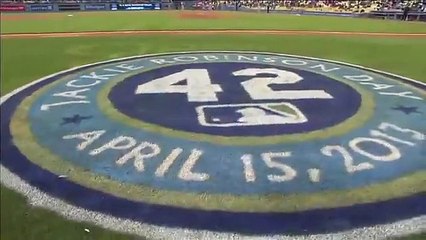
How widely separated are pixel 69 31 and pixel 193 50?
10.6 m

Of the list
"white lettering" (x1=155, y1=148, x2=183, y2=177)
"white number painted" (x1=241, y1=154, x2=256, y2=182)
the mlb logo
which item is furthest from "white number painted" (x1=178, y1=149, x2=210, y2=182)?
the mlb logo

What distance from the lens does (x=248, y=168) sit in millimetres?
7352

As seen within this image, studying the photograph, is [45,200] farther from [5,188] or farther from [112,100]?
[112,100]

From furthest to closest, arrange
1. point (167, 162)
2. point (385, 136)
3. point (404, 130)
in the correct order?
point (404, 130), point (385, 136), point (167, 162)

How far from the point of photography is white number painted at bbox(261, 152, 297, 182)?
7.03 m

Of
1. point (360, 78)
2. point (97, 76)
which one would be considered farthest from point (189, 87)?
point (360, 78)

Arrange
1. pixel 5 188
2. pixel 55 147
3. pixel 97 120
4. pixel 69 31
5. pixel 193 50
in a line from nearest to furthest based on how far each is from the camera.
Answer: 1. pixel 5 188
2. pixel 55 147
3. pixel 97 120
4. pixel 193 50
5. pixel 69 31

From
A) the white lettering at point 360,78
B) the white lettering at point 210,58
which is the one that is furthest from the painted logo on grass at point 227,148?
the white lettering at point 210,58

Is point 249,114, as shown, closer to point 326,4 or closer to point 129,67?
point 129,67

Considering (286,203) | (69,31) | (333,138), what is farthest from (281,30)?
(286,203)

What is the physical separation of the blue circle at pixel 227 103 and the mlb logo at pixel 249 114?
23mm

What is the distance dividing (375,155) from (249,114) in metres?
3.10

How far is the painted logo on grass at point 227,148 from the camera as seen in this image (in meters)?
6.19

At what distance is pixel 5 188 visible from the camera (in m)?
6.74
